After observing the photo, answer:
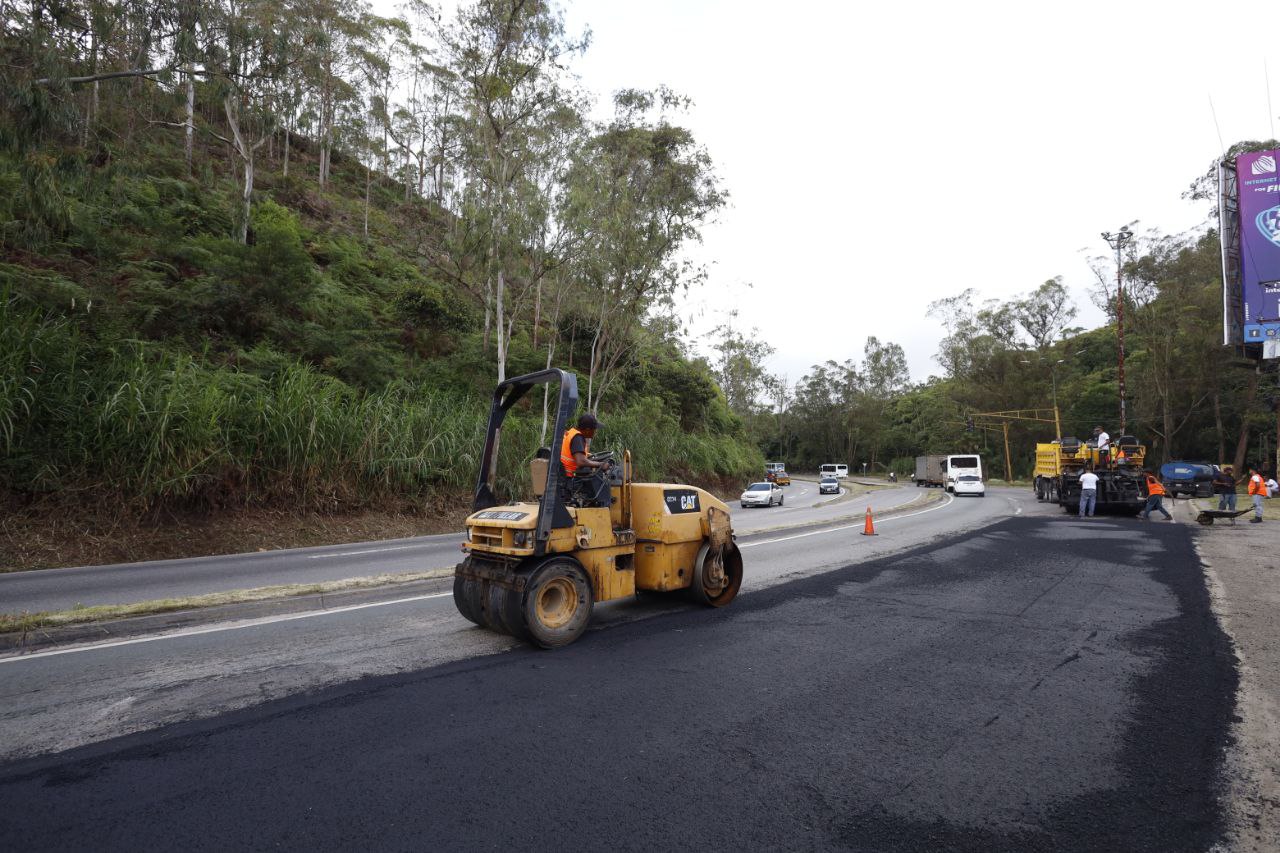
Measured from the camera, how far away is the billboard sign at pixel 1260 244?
24.0 metres

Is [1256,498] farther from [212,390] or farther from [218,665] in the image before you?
[212,390]

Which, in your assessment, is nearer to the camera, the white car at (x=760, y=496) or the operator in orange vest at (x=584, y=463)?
the operator in orange vest at (x=584, y=463)

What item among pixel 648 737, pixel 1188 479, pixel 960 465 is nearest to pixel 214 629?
pixel 648 737

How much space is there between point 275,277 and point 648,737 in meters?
18.1

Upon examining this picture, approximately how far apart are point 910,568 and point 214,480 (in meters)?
12.2

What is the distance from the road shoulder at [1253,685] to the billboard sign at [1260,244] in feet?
60.0

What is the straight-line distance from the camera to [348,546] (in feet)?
42.1

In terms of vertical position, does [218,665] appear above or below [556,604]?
below

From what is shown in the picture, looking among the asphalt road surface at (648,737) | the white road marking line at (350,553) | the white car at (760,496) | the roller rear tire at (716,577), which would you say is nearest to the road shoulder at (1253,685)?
the asphalt road surface at (648,737)

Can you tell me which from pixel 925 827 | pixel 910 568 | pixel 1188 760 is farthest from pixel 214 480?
pixel 1188 760

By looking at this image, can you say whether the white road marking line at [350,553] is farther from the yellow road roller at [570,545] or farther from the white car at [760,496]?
the white car at [760,496]

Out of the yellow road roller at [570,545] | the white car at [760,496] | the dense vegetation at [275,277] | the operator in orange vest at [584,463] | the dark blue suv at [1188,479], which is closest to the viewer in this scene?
the yellow road roller at [570,545]

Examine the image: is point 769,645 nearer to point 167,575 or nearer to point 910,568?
point 910,568

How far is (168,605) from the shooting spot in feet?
20.5
